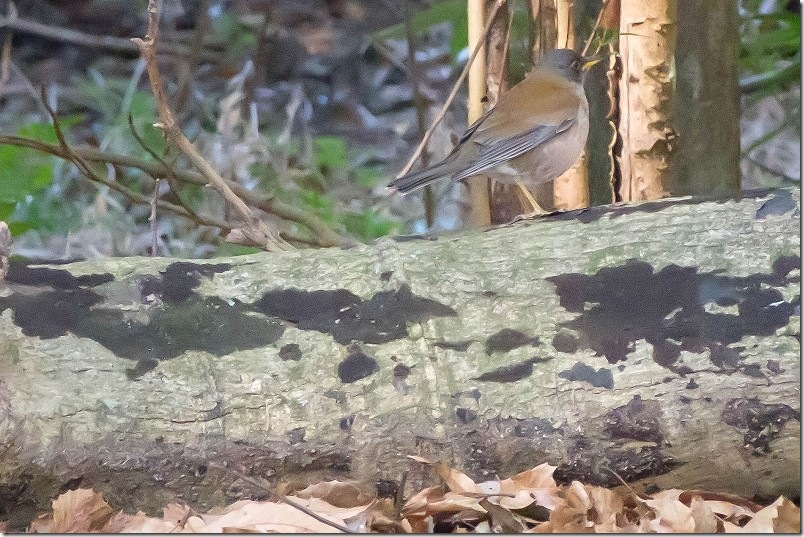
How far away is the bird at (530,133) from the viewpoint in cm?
353

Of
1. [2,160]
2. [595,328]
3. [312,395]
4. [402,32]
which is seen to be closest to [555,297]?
[595,328]

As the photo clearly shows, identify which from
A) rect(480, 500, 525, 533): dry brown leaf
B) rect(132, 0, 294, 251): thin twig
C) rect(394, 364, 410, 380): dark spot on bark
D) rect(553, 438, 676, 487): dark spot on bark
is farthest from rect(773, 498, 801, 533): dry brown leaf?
rect(132, 0, 294, 251): thin twig

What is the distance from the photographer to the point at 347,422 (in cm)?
236

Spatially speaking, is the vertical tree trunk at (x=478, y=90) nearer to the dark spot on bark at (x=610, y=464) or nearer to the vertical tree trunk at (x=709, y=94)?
the vertical tree trunk at (x=709, y=94)

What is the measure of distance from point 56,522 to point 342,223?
126 inches

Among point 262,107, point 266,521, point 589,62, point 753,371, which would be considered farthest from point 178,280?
point 262,107

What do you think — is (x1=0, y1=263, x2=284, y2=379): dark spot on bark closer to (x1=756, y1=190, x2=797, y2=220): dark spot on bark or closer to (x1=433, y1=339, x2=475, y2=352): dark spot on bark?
(x1=433, y1=339, x2=475, y2=352): dark spot on bark

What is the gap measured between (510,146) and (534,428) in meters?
1.50

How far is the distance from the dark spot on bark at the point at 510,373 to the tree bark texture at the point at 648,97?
3.91 feet

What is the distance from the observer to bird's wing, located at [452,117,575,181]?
11.6ft

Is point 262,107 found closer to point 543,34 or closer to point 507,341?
point 543,34

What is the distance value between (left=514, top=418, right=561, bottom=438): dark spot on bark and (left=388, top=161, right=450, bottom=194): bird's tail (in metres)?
1.25

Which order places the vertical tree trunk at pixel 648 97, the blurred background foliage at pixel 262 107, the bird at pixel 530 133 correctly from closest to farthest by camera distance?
the vertical tree trunk at pixel 648 97
the bird at pixel 530 133
the blurred background foliage at pixel 262 107

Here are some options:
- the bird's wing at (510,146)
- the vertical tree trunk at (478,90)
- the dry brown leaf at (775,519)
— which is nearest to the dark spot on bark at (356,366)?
the dry brown leaf at (775,519)
